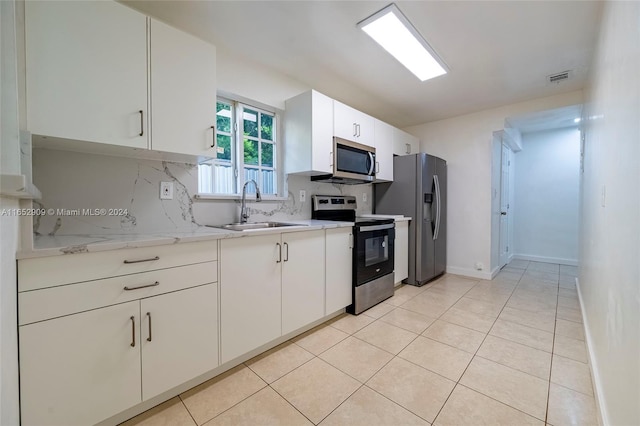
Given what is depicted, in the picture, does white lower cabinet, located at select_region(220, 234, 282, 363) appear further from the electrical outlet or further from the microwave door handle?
the microwave door handle

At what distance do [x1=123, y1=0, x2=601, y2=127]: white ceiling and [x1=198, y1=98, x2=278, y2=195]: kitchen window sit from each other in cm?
49

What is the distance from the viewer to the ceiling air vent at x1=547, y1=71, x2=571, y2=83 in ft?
8.66

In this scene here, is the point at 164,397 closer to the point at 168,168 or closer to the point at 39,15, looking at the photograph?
the point at 168,168

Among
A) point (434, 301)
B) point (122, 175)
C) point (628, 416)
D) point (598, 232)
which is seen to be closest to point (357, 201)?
point (434, 301)

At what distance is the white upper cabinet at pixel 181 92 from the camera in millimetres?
1502

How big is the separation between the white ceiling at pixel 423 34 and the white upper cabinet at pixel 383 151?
0.41 meters

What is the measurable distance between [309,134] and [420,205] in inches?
71.4

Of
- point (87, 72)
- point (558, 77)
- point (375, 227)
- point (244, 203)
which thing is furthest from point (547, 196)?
point (87, 72)

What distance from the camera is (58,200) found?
1.47 meters

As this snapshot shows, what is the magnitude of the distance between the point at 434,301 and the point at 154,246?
2726mm

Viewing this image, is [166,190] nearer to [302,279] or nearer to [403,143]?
[302,279]

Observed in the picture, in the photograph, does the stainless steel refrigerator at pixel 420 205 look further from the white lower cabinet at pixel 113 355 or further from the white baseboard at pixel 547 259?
the white lower cabinet at pixel 113 355

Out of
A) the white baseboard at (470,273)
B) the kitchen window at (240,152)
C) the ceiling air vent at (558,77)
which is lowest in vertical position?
the white baseboard at (470,273)

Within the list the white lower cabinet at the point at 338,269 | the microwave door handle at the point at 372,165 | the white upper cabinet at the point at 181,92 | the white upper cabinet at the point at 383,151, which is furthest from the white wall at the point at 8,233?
the white upper cabinet at the point at 383,151
